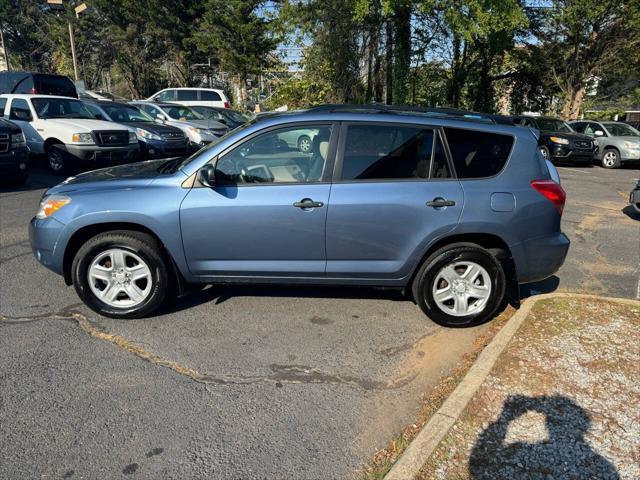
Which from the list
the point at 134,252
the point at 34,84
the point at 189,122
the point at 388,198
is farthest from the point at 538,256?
the point at 34,84

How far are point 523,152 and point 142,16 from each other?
3409 cm

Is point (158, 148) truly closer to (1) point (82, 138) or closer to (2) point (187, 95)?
(1) point (82, 138)

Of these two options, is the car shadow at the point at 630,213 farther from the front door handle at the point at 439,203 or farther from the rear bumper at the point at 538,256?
the front door handle at the point at 439,203

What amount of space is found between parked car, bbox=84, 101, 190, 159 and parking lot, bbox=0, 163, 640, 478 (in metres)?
7.55

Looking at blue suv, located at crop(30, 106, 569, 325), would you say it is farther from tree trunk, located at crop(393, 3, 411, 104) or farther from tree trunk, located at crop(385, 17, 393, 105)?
tree trunk, located at crop(385, 17, 393, 105)

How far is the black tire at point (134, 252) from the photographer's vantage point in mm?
3824

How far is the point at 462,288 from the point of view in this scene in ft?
12.8

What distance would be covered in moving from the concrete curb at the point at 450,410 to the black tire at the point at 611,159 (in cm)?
1499

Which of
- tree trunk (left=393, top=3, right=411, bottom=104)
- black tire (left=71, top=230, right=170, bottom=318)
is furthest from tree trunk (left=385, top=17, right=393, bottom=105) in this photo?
black tire (left=71, top=230, right=170, bottom=318)

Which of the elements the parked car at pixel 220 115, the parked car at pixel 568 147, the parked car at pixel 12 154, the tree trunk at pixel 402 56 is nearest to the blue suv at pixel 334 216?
the parked car at pixel 12 154

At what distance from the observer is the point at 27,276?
493 centimetres

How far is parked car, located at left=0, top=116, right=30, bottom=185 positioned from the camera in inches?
335

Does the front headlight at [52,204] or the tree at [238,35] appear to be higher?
the tree at [238,35]

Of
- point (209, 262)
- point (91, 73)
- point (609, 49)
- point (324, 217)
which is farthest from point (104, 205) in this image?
point (91, 73)
